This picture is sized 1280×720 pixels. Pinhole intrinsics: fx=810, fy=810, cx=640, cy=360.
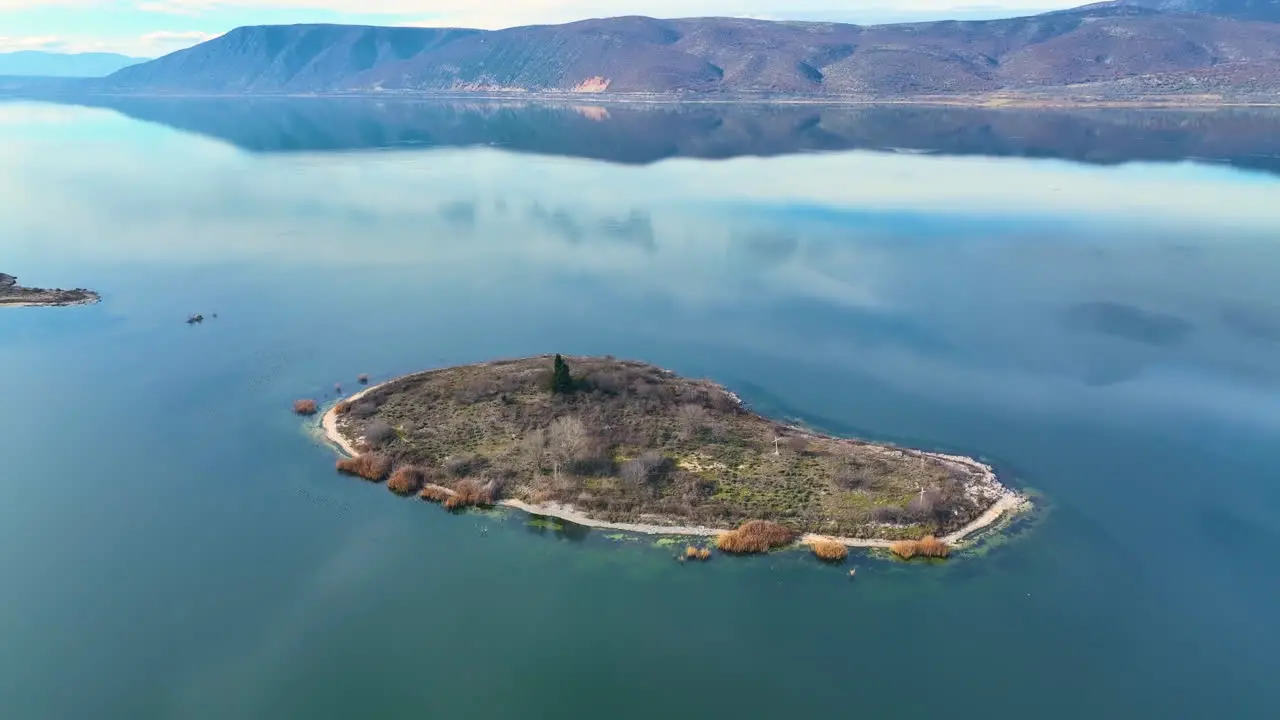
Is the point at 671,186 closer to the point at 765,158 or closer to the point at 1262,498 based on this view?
the point at 765,158

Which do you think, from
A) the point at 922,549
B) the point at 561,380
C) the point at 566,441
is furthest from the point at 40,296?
the point at 922,549

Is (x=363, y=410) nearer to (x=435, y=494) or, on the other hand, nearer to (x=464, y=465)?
(x=464, y=465)

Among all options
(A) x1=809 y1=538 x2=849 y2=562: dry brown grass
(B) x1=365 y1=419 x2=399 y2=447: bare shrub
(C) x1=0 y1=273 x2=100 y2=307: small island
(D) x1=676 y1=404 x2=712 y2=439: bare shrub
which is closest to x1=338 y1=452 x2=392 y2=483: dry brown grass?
(B) x1=365 y1=419 x2=399 y2=447: bare shrub

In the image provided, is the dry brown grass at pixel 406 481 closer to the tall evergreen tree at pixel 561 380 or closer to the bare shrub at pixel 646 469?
the tall evergreen tree at pixel 561 380

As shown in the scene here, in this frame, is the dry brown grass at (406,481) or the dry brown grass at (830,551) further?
the dry brown grass at (406,481)

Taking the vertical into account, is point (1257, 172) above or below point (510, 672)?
above

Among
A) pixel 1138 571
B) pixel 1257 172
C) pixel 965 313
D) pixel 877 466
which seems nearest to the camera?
pixel 1138 571

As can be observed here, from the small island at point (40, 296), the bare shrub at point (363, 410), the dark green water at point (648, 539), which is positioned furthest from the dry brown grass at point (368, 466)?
the small island at point (40, 296)

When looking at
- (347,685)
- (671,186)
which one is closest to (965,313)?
(347,685)

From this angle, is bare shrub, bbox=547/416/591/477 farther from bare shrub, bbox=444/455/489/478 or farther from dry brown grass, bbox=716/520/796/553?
dry brown grass, bbox=716/520/796/553
